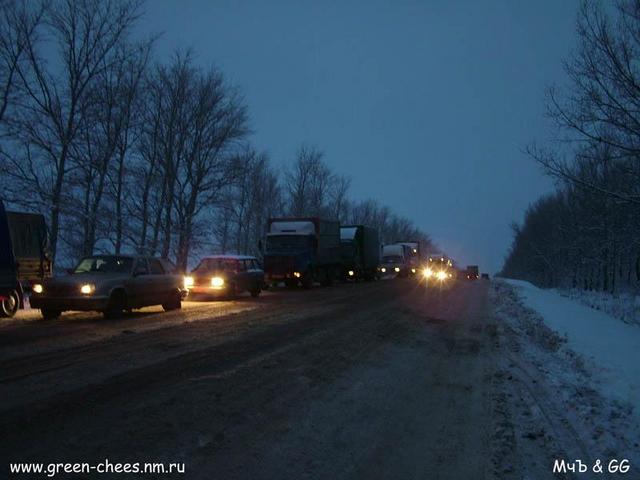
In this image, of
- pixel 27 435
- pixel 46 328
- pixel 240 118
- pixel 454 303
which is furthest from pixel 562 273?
pixel 27 435

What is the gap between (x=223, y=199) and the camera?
128 feet

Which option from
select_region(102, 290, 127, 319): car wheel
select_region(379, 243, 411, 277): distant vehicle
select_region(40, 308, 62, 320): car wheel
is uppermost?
select_region(379, 243, 411, 277): distant vehicle

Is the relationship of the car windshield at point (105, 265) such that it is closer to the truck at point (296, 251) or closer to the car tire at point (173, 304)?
the car tire at point (173, 304)

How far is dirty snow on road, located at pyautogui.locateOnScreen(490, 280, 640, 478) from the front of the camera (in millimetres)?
5336

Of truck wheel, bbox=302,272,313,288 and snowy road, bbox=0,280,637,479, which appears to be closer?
snowy road, bbox=0,280,637,479

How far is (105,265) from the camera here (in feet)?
52.5

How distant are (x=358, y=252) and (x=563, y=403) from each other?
3417 centimetres

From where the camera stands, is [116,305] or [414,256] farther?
[414,256]

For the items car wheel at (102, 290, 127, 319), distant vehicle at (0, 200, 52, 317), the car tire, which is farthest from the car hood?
distant vehicle at (0, 200, 52, 317)

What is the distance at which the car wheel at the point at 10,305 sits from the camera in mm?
15000

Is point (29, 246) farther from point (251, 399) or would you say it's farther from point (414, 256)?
point (414, 256)

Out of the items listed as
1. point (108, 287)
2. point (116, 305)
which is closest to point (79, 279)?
point (108, 287)

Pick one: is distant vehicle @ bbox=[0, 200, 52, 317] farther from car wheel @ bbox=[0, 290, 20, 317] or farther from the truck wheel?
the truck wheel

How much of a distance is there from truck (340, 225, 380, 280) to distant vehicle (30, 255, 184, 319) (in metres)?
23.0
